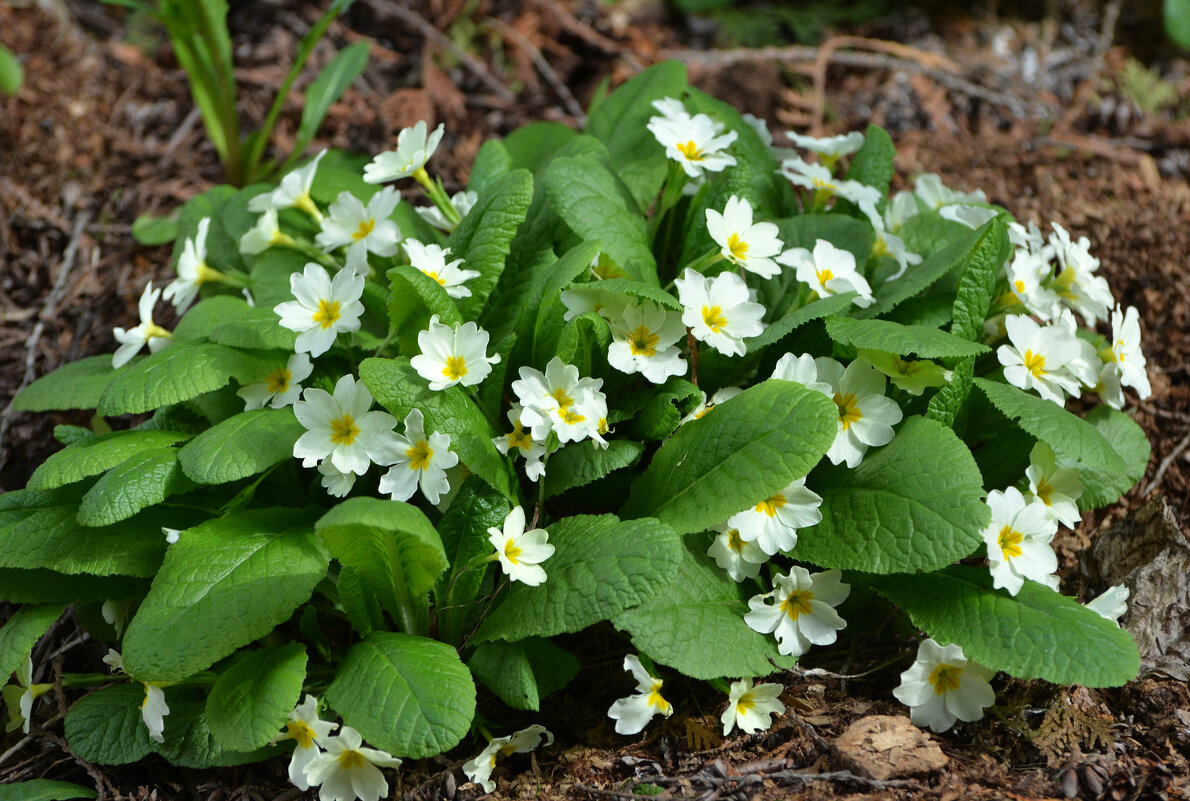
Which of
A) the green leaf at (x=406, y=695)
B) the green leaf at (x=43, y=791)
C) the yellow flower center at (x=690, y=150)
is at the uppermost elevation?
the yellow flower center at (x=690, y=150)

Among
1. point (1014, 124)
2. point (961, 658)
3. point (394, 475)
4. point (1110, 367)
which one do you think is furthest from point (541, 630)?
point (1014, 124)

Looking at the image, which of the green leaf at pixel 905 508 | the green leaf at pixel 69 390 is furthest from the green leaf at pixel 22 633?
the green leaf at pixel 905 508

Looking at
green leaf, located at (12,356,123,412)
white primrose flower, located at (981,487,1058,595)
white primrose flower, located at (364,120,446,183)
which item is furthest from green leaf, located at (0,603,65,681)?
white primrose flower, located at (981,487,1058,595)

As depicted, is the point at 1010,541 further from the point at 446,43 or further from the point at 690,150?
the point at 446,43

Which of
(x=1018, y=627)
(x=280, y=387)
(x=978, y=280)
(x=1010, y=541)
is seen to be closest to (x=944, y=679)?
(x=1018, y=627)

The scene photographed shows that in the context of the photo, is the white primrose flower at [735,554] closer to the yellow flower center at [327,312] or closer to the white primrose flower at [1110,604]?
the white primrose flower at [1110,604]

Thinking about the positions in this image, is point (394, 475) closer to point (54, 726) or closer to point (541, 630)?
point (541, 630)
